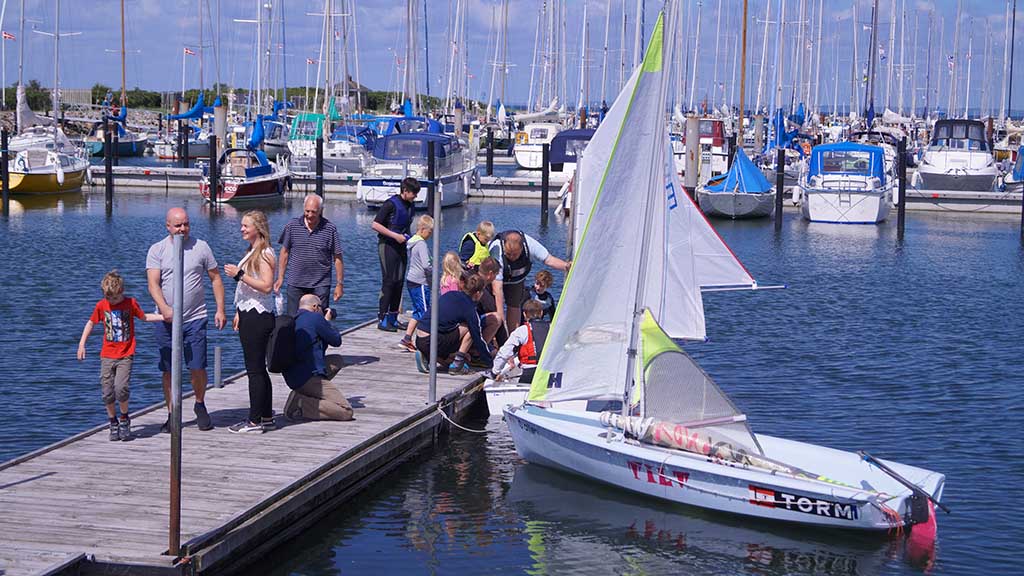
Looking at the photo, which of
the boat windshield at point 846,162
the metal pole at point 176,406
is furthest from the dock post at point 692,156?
the metal pole at point 176,406

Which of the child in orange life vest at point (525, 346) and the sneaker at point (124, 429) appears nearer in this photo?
the sneaker at point (124, 429)

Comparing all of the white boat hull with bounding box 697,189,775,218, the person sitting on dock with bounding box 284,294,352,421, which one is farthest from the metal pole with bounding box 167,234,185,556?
the white boat hull with bounding box 697,189,775,218

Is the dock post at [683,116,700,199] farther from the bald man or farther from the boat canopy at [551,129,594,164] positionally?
the bald man

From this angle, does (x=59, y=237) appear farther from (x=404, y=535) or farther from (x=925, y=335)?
(x=404, y=535)

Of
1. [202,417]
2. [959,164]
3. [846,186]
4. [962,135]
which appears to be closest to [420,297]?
[202,417]

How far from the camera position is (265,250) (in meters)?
10.1

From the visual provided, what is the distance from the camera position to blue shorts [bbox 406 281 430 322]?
47.4 ft

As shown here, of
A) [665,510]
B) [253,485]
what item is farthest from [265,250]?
[665,510]

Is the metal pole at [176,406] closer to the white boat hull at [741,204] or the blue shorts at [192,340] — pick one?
the blue shorts at [192,340]

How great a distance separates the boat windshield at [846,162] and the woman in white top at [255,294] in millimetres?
31977

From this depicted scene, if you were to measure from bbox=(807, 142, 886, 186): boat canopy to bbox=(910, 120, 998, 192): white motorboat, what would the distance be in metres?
6.41

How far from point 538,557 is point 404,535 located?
1.16 meters

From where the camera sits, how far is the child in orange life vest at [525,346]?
13.2 m

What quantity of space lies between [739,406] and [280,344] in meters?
6.56
